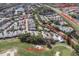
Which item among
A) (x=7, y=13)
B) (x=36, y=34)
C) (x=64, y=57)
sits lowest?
(x=64, y=57)

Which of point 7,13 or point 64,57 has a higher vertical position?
point 7,13

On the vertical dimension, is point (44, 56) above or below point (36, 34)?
below

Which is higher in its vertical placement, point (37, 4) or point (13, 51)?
point (37, 4)

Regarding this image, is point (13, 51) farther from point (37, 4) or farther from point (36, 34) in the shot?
point (37, 4)

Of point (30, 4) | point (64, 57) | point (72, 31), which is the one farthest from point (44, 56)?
point (30, 4)

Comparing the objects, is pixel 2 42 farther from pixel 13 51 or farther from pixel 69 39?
pixel 69 39

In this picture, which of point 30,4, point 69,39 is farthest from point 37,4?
point 69,39

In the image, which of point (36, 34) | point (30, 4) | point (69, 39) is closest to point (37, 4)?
point (30, 4)

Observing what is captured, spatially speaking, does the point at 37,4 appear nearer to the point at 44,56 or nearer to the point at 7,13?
the point at 7,13
